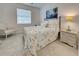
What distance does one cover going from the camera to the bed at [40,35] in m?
1.52

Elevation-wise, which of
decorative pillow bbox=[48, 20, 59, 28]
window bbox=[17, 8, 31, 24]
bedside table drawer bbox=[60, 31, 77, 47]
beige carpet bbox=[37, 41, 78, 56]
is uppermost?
window bbox=[17, 8, 31, 24]

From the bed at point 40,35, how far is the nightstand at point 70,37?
0.16 meters

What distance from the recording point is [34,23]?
1620 millimetres

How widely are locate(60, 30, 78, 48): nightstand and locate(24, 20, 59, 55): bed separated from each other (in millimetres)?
155

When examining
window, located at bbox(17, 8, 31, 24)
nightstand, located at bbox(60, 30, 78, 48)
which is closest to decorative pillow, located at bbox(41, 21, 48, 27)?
window, located at bbox(17, 8, 31, 24)

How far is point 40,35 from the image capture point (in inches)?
64.0

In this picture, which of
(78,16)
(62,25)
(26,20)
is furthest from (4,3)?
(78,16)

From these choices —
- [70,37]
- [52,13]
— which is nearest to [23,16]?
[52,13]

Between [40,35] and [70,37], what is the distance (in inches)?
26.0

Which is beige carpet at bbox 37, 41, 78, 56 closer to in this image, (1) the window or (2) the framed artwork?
(2) the framed artwork

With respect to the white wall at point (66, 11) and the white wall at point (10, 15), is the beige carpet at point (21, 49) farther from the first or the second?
the white wall at point (66, 11)

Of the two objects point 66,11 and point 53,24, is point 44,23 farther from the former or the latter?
point 66,11

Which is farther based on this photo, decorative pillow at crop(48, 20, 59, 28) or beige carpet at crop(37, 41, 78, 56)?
decorative pillow at crop(48, 20, 59, 28)

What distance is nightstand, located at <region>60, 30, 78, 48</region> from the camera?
1582 mm
